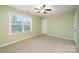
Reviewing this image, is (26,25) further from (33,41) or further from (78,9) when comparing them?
(78,9)

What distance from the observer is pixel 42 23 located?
202 cm

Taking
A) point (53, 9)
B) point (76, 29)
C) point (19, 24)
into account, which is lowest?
point (76, 29)

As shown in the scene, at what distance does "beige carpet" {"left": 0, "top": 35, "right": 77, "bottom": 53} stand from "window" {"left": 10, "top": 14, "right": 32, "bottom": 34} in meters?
0.24

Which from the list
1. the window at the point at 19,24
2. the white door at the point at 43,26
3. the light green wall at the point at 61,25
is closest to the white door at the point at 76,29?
the light green wall at the point at 61,25

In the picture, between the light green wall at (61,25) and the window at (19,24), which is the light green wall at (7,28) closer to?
the window at (19,24)

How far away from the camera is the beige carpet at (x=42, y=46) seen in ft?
5.70

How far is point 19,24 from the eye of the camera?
6.16 feet

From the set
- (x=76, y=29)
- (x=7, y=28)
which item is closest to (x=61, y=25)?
(x=76, y=29)

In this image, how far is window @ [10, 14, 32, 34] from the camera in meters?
1.81

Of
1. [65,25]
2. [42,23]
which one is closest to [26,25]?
[42,23]

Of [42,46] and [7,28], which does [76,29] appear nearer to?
[42,46]

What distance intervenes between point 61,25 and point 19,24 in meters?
0.86

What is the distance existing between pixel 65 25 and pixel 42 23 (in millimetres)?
483
